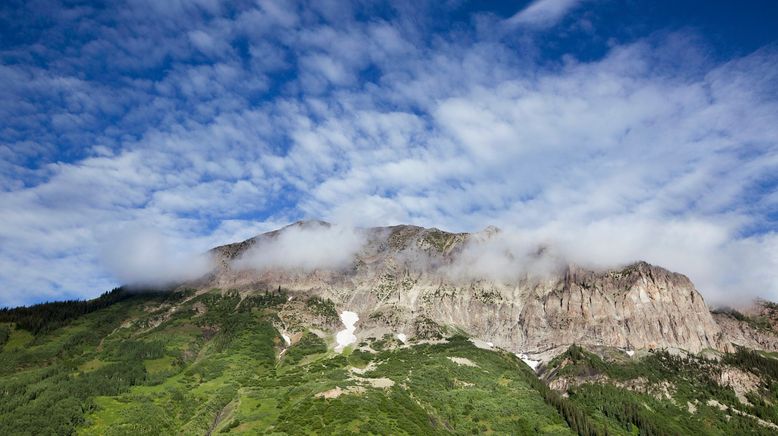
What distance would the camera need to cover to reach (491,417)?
183875 mm

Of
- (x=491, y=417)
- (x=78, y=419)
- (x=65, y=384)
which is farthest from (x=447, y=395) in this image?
(x=65, y=384)

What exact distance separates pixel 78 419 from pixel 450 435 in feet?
410

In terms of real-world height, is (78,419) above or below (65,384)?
below

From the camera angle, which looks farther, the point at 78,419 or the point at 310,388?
the point at 310,388

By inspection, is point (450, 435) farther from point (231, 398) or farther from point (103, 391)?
point (103, 391)

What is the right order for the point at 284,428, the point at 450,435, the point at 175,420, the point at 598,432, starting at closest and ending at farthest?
the point at 284,428, the point at 450,435, the point at 175,420, the point at 598,432

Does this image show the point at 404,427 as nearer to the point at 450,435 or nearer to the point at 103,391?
the point at 450,435

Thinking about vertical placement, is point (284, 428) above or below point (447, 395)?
below

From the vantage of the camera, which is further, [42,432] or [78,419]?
[78,419]

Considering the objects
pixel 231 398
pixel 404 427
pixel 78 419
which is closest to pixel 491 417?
pixel 404 427

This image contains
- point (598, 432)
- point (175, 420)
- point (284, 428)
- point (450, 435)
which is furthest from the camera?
point (598, 432)

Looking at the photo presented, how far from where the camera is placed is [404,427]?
155625mm

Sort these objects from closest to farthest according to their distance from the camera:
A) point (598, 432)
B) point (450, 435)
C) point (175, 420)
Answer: point (450, 435), point (175, 420), point (598, 432)

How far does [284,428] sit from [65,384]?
106079 millimetres
